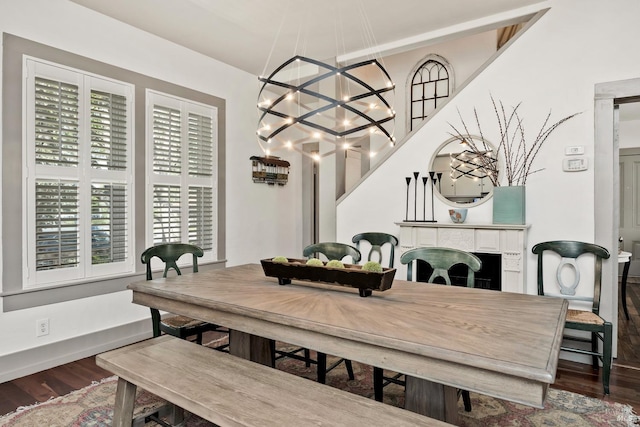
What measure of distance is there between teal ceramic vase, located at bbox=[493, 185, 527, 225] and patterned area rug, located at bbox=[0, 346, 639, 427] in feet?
4.58

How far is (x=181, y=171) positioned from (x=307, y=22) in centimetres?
199

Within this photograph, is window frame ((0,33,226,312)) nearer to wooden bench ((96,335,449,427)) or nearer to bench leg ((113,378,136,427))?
wooden bench ((96,335,449,427))

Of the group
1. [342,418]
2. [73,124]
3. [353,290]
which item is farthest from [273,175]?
[342,418]

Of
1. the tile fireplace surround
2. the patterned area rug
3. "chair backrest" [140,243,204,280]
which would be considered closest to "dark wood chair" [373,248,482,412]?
the patterned area rug

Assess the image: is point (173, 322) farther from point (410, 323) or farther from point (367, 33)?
point (367, 33)

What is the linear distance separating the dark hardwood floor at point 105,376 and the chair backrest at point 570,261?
1.69 ft

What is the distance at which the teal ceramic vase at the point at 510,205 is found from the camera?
3275 mm

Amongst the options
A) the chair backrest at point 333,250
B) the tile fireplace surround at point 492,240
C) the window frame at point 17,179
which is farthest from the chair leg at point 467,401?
the window frame at point 17,179

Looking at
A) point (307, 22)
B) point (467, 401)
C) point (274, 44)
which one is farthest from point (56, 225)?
point (467, 401)

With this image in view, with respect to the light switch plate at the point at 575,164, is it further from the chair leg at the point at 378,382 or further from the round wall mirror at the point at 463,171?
the chair leg at the point at 378,382

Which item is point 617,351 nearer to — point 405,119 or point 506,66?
point 506,66

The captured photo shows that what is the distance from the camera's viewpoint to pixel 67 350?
3.05m

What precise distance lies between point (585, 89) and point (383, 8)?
1842mm

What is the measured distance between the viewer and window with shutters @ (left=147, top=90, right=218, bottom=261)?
375 centimetres
